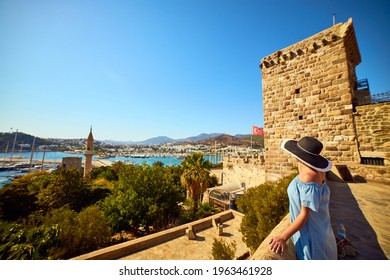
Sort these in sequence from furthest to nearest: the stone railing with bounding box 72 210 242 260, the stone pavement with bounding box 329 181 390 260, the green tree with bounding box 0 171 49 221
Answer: the green tree with bounding box 0 171 49 221, the stone railing with bounding box 72 210 242 260, the stone pavement with bounding box 329 181 390 260

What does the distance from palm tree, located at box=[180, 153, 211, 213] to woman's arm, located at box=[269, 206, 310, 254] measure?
40.0ft

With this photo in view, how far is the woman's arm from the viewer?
1559 millimetres

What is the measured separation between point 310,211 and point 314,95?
8.03 metres

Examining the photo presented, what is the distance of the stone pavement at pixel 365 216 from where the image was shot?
2.33 metres

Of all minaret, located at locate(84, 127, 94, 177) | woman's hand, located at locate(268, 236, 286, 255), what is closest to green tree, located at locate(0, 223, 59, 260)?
woman's hand, located at locate(268, 236, 286, 255)

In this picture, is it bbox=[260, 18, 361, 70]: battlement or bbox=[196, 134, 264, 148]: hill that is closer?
bbox=[260, 18, 361, 70]: battlement

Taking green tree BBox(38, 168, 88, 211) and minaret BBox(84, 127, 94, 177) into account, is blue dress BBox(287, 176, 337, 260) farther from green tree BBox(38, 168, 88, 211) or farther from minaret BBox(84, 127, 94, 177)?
minaret BBox(84, 127, 94, 177)

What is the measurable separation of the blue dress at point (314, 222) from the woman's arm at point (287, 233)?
0.09 metres

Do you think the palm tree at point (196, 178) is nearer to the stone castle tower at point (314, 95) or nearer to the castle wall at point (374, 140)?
the stone castle tower at point (314, 95)

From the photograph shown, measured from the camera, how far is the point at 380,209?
3859 millimetres
